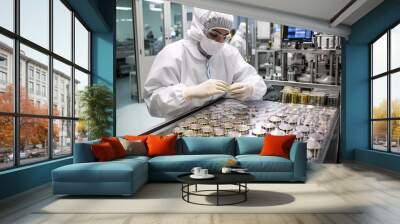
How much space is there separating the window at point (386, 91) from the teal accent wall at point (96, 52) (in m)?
5.71

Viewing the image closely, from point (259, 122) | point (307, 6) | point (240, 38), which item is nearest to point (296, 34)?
point (240, 38)

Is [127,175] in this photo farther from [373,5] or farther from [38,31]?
[373,5]

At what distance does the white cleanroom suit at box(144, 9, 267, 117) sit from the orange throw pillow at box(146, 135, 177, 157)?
1.68m

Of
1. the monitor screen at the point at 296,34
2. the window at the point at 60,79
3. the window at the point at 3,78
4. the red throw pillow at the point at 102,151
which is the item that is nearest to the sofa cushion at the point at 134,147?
the red throw pillow at the point at 102,151

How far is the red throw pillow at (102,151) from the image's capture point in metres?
5.56

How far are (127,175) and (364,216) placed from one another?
8.77ft

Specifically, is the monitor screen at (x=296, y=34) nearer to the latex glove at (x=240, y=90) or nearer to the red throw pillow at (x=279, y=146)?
the latex glove at (x=240, y=90)

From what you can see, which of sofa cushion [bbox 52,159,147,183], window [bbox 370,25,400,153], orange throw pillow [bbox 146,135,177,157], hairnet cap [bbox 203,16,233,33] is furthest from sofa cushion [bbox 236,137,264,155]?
window [bbox 370,25,400,153]

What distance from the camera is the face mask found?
831 cm

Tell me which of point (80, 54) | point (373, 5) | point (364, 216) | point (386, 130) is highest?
point (373, 5)

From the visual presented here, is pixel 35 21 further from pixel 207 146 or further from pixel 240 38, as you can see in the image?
pixel 240 38

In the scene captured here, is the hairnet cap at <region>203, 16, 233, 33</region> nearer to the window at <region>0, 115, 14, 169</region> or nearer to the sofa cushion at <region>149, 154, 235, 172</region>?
the sofa cushion at <region>149, 154, 235, 172</region>

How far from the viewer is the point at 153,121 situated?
8305 mm

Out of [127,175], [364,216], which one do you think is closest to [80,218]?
[127,175]
